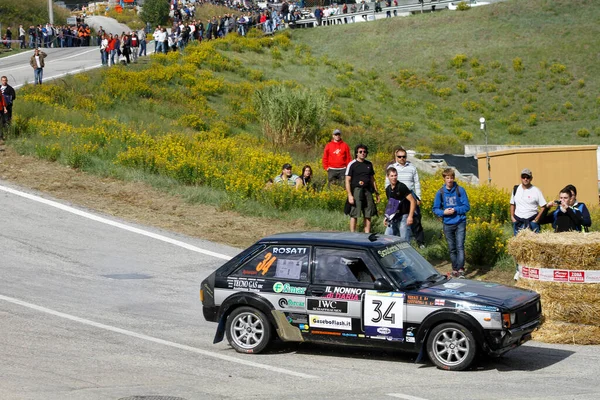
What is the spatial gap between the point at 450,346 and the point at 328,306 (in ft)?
4.69

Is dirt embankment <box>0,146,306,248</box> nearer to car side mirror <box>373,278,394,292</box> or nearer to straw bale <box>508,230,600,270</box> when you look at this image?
straw bale <box>508,230,600,270</box>

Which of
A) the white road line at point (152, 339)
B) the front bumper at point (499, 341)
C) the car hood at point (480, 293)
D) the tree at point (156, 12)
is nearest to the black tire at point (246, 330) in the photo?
the white road line at point (152, 339)

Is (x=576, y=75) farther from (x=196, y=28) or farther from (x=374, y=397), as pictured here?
(x=374, y=397)

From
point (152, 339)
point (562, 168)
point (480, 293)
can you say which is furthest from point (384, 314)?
point (562, 168)

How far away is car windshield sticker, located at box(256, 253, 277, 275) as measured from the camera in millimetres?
10352

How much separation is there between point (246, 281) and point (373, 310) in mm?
1578

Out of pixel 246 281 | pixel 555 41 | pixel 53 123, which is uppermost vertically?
pixel 555 41

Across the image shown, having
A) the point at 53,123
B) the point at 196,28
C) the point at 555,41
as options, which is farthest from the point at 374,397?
the point at 555,41

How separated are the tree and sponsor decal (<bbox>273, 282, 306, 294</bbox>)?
3168 inches

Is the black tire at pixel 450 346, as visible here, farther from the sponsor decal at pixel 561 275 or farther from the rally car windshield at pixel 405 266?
the sponsor decal at pixel 561 275

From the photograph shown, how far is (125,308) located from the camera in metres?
12.6

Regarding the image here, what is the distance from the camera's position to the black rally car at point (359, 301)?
367 inches

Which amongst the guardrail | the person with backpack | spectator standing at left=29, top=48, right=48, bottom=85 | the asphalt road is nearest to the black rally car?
the asphalt road

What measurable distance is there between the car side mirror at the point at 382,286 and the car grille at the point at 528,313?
137 centimetres
